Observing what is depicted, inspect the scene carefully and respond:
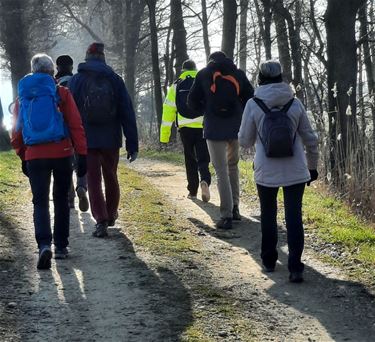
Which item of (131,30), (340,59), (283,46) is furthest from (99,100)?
(131,30)

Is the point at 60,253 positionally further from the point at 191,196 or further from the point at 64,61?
the point at 191,196

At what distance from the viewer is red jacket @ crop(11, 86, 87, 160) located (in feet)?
22.9

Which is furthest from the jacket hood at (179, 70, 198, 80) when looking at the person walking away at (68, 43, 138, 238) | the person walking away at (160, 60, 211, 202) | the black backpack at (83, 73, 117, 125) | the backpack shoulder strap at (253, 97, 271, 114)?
the backpack shoulder strap at (253, 97, 271, 114)

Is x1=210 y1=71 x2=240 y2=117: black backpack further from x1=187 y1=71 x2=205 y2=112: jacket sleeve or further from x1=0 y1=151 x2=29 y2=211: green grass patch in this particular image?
x1=0 y1=151 x2=29 y2=211: green grass patch

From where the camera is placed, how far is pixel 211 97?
903 cm

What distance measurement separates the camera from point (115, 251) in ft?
25.3

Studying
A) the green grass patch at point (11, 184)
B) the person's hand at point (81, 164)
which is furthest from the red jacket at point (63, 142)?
the green grass patch at point (11, 184)

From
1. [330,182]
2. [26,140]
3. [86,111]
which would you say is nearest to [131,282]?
[26,140]

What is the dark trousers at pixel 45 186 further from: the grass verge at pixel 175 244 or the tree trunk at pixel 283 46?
the tree trunk at pixel 283 46

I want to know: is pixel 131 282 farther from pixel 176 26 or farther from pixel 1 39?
pixel 1 39

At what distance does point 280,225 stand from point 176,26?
52.9 feet

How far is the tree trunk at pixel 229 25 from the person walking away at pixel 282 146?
12.7 metres

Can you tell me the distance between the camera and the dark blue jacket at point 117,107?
8.25 meters

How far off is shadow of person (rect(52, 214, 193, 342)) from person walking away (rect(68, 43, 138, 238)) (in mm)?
649
